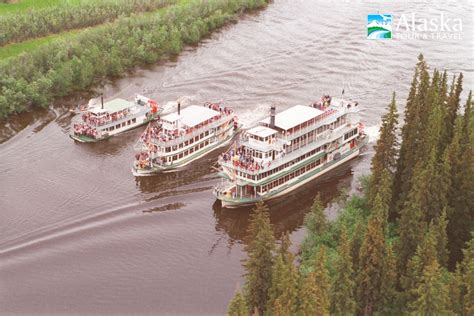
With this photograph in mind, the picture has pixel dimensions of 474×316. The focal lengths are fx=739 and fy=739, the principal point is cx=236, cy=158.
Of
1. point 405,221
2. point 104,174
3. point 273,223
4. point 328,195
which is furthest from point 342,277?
point 104,174

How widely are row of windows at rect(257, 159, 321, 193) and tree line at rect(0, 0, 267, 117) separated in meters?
42.6

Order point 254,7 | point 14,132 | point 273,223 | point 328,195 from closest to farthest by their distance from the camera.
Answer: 1. point 273,223
2. point 328,195
3. point 14,132
4. point 254,7

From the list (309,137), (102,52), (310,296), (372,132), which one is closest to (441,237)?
(310,296)

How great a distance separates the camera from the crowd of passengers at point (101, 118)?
331 ft

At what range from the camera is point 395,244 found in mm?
66250

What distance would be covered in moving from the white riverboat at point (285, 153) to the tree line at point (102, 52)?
125 ft

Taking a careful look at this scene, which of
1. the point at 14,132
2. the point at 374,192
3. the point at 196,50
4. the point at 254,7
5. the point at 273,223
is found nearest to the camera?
the point at 374,192

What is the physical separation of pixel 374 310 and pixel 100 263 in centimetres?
2778

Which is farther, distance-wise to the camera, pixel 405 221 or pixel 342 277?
pixel 405 221

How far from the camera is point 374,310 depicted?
6188 cm

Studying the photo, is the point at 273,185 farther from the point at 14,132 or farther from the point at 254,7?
the point at 254,7

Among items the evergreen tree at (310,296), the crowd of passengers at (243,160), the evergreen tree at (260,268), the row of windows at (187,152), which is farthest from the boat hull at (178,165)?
the evergreen tree at (310,296)

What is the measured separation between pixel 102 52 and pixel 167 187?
44.6 meters

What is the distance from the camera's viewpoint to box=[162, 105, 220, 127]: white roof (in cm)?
9394
